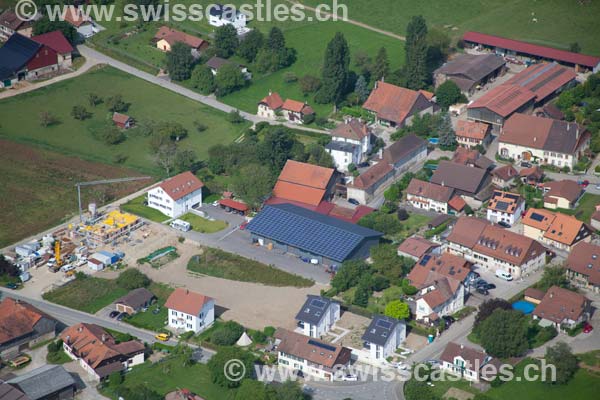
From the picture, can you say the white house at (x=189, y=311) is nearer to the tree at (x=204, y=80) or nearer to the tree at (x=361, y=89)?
the tree at (x=361, y=89)

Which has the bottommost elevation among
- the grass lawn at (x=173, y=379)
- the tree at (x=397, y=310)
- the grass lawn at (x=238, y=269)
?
the grass lawn at (x=173, y=379)

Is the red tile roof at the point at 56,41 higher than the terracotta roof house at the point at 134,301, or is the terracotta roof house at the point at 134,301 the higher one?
the red tile roof at the point at 56,41

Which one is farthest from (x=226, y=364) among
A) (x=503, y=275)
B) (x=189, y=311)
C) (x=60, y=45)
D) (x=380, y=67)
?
(x=60, y=45)

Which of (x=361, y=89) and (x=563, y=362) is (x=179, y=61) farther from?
(x=563, y=362)

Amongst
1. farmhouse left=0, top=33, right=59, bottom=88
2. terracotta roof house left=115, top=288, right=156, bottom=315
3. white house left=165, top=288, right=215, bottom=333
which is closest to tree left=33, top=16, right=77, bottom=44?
farmhouse left=0, top=33, right=59, bottom=88

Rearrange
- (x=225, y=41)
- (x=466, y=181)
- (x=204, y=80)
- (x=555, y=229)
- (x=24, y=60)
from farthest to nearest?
1. (x=225, y=41)
2. (x=24, y=60)
3. (x=204, y=80)
4. (x=466, y=181)
5. (x=555, y=229)

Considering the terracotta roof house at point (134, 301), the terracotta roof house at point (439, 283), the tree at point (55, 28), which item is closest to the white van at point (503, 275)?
the terracotta roof house at point (439, 283)

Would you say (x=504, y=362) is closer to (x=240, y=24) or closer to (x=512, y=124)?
(x=512, y=124)
